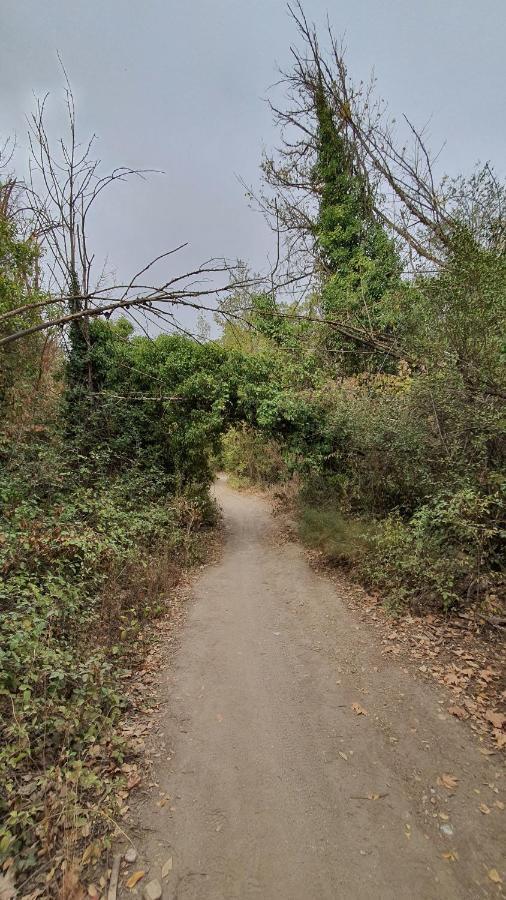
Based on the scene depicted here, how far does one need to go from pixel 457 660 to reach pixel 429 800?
6.63 feet

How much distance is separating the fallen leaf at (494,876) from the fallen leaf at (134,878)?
7.40 feet

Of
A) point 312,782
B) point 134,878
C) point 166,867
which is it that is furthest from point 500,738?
point 134,878

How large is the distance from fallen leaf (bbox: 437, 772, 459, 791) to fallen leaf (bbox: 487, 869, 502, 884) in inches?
22.9

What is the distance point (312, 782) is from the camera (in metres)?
3.21

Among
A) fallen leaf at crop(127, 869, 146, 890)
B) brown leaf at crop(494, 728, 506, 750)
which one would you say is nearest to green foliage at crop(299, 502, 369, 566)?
brown leaf at crop(494, 728, 506, 750)

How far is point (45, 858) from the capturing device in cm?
261

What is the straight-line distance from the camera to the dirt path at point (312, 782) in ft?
8.23

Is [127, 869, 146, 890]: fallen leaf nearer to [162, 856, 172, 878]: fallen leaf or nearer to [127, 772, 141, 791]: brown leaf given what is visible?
[162, 856, 172, 878]: fallen leaf

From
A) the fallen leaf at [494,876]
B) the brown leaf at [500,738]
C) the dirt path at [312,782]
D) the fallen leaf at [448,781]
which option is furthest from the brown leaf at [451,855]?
the brown leaf at [500,738]

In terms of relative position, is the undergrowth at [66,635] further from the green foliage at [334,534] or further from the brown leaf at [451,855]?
the green foliage at [334,534]

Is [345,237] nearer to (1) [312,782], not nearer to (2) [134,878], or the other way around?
(1) [312,782]

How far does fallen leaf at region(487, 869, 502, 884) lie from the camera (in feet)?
8.00

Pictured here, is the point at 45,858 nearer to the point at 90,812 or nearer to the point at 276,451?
the point at 90,812

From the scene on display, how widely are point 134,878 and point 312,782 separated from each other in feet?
4.77
